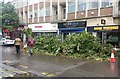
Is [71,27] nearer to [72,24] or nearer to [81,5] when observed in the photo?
[72,24]

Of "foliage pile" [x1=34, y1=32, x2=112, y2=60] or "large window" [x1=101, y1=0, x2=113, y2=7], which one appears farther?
"large window" [x1=101, y1=0, x2=113, y2=7]

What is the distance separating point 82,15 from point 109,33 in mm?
4689

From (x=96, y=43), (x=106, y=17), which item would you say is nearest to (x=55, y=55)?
(x=96, y=43)

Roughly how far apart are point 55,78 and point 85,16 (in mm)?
18075

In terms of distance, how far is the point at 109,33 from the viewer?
24328 mm

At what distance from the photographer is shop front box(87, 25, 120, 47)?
76.3ft

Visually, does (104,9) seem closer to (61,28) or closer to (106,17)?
(106,17)

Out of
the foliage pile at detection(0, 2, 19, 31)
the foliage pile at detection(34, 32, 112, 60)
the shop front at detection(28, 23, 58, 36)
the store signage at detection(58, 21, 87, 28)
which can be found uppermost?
the foliage pile at detection(0, 2, 19, 31)

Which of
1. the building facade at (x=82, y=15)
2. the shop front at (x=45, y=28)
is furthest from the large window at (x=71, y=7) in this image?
the shop front at (x=45, y=28)

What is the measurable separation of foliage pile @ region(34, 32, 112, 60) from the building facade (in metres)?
6.03

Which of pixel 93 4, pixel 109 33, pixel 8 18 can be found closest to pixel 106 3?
pixel 93 4

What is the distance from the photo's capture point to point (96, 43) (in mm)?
17531

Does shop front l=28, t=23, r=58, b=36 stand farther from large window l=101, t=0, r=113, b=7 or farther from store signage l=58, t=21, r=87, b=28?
large window l=101, t=0, r=113, b=7

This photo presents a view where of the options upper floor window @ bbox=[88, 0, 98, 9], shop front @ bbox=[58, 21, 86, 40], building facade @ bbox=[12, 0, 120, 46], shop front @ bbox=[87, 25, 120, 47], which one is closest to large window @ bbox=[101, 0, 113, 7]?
building facade @ bbox=[12, 0, 120, 46]
